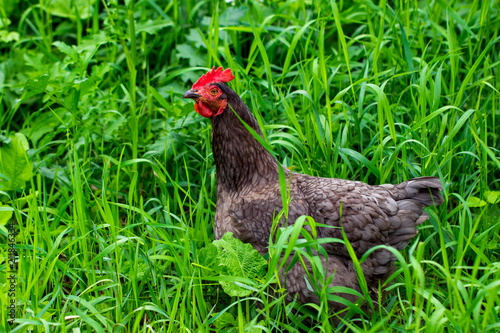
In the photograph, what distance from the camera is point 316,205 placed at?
276cm

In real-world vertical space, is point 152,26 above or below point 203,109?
above

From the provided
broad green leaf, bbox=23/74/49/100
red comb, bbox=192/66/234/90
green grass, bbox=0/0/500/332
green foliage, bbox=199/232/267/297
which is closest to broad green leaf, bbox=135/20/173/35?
green grass, bbox=0/0/500/332

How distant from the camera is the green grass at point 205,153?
254cm

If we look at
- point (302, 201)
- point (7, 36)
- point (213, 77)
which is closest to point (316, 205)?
A: point (302, 201)

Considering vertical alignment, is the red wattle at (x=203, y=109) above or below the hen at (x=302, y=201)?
above

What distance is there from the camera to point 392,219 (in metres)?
2.69

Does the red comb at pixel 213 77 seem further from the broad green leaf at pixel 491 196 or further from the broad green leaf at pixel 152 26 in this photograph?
the broad green leaf at pixel 491 196

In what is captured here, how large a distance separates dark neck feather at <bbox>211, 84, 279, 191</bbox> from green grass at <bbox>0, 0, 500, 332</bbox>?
233 millimetres

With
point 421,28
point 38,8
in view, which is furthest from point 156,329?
point 38,8

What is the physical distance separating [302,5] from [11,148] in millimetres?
2434

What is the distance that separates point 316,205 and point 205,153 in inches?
45.4

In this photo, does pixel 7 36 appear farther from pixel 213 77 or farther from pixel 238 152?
pixel 238 152

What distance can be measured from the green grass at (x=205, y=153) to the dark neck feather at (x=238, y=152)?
23 cm

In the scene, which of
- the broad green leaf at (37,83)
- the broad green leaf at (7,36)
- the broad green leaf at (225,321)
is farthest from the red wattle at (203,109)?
the broad green leaf at (7,36)
